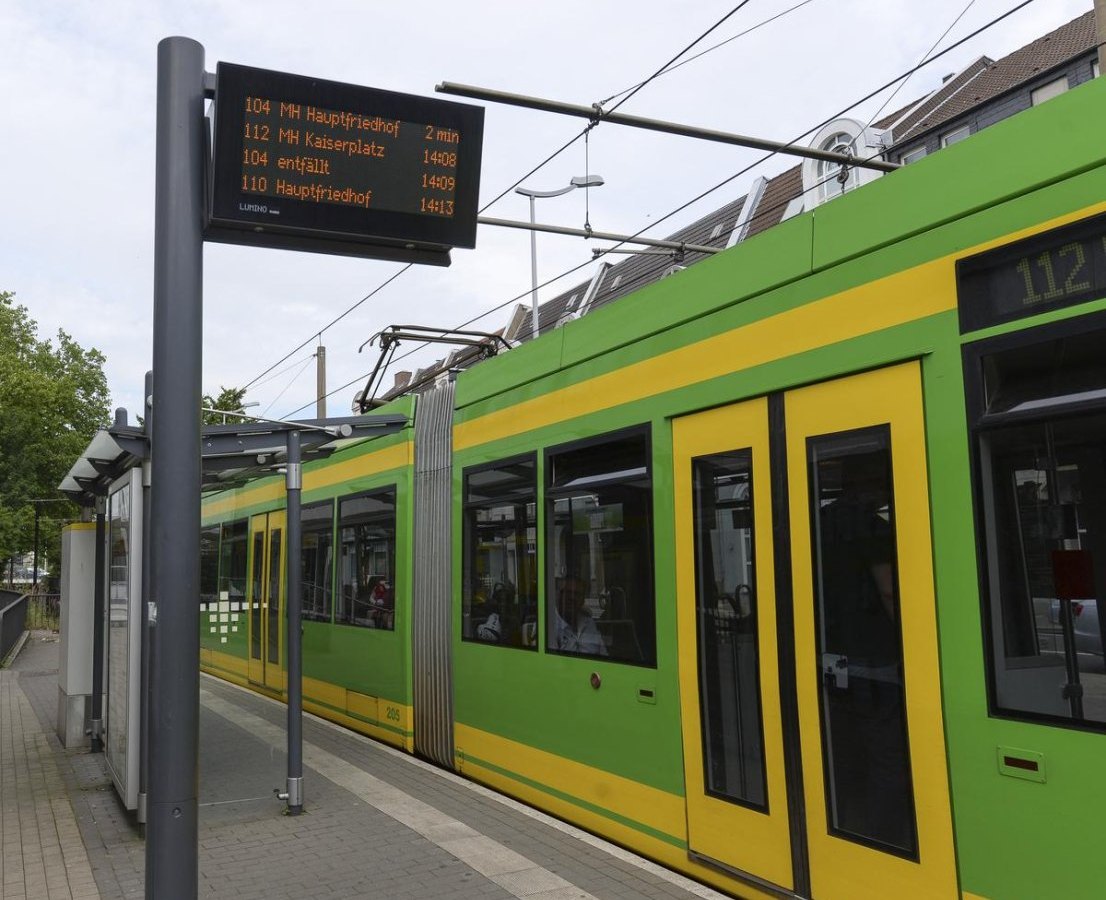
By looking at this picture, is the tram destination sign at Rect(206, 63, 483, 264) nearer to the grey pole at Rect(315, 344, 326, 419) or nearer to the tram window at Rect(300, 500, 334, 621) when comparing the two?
the tram window at Rect(300, 500, 334, 621)

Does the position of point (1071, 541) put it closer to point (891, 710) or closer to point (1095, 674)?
point (1095, 674)

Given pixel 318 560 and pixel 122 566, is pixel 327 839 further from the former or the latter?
pixel 318 560

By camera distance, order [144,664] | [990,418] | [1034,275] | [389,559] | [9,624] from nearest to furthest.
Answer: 1. [1034,275]
2. [990,418]
3. [144,664]
4. [389,559]
5. [9,624]

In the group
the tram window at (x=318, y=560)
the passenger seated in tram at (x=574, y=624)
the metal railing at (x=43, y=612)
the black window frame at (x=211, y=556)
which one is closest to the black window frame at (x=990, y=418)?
the passenger seated in tram at (x=574, y=624)

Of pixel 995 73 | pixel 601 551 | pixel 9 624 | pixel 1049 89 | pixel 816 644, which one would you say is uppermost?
pixel 995 73

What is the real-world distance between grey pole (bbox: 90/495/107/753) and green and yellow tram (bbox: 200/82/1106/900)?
4.76 metres

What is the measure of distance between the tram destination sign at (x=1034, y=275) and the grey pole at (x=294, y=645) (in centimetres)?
526

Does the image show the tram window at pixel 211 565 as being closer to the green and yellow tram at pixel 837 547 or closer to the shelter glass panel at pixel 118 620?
the shelter glass panel at pixel 118 620

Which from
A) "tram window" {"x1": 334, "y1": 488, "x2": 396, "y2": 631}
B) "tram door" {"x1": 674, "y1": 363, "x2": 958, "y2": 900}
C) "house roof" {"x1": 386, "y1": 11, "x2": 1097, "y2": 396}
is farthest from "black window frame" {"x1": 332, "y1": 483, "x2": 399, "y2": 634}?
"house roof" {"x1": 386, "y1": 11, "x2": 1097, "y2": 396}

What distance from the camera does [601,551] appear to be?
6320 mm

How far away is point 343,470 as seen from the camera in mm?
11297

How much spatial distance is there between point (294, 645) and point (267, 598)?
6.59m

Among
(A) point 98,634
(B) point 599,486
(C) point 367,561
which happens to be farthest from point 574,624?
(A) point 98,634

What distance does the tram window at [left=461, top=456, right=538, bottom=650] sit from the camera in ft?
23.4
